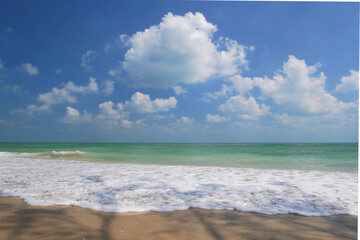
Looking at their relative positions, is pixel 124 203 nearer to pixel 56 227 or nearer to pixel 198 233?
pixel 56 227

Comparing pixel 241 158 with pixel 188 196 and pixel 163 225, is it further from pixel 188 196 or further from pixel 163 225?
pixel 163 225

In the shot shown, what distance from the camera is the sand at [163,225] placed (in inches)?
95.2

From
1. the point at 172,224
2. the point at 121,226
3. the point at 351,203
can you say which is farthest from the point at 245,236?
the point at 351,203

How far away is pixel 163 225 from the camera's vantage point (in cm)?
271

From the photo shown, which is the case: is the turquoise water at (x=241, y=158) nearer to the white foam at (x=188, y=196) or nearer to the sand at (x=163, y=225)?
the white foam at (x=188, y=196)

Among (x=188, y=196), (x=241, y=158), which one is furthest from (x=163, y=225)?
(x=241, y=158)

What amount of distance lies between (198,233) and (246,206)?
1407mm

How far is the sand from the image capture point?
242 centimetres

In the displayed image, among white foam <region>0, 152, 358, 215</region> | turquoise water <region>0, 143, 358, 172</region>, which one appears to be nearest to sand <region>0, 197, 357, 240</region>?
white foam <region>0, 152, 358, 215</region>

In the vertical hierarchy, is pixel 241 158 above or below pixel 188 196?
below

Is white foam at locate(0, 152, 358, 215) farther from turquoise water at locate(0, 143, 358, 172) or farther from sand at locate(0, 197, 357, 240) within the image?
turquoise water at locate(0, 143, 358, 172)

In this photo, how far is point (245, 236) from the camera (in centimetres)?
244

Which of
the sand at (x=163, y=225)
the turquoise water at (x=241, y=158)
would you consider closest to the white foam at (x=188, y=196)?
the sand at (x=163, y=225)

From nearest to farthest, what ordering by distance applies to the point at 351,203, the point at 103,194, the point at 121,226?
the point at 121,226
the point at 351,203
the point at 103,194
